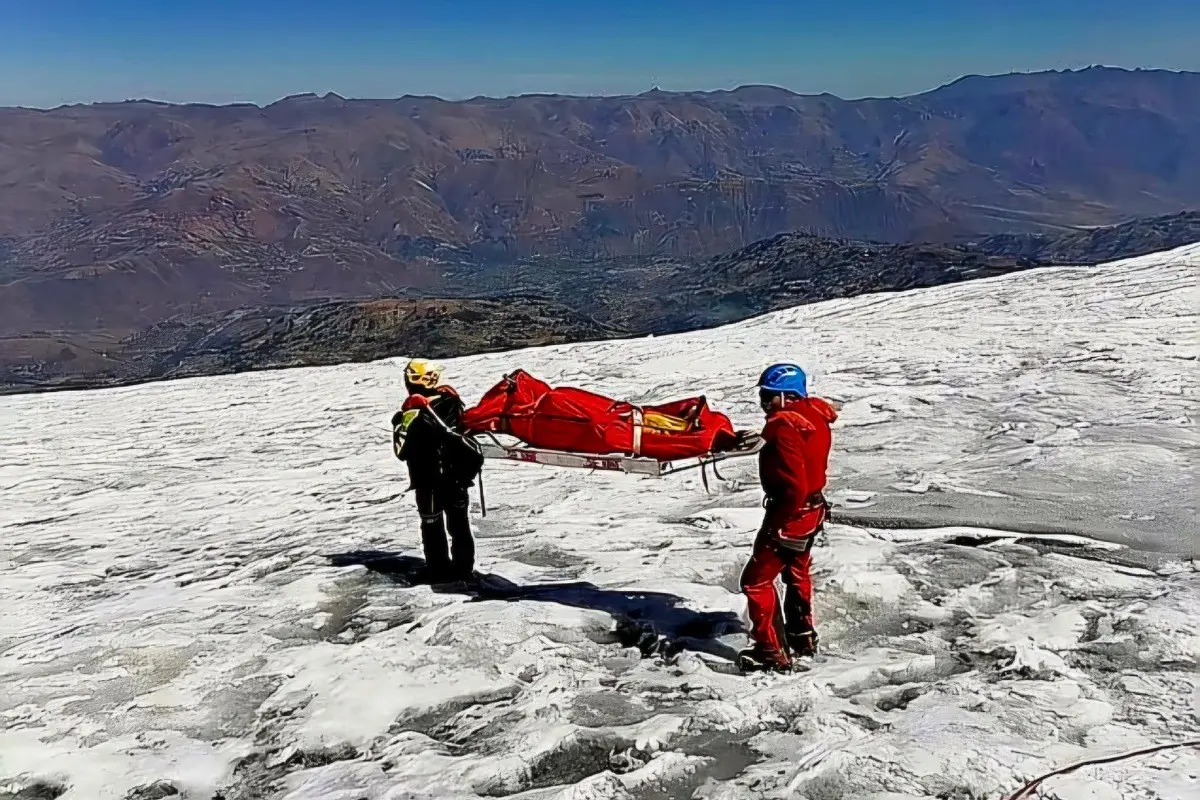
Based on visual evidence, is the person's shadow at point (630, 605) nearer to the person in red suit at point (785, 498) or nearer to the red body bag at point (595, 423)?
the person in red suit at point (785, 498)

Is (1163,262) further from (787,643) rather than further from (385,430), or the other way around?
(787,643)

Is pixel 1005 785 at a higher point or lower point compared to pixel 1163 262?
lower

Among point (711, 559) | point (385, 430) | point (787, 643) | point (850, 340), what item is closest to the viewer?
point (787, 643)

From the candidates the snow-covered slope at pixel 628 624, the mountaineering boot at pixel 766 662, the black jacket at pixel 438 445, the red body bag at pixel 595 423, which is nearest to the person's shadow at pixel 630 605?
the snow-covered slope at pixel 628 624

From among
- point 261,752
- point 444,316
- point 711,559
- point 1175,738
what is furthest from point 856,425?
point 444,316

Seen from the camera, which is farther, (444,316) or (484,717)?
(444,316)

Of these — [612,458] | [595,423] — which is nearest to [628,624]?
[612,458]
